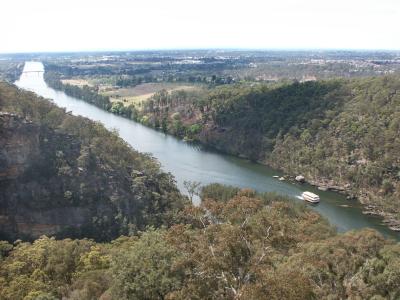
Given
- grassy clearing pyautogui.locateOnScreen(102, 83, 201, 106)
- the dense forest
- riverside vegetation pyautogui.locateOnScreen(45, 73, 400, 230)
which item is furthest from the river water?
grassy clearing pyautogui.locateOnScreen(102, 83, 201, 106)

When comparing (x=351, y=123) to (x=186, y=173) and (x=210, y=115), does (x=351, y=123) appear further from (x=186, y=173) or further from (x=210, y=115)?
(x=210, y=115)

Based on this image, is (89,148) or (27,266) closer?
(27,266)

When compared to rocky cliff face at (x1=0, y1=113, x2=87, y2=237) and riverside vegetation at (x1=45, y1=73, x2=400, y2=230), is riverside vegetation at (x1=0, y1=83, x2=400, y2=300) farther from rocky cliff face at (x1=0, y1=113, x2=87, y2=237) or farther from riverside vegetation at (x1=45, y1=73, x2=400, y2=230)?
riverside vegetation at (x1=45, y1=73, x2=400, y2=230)

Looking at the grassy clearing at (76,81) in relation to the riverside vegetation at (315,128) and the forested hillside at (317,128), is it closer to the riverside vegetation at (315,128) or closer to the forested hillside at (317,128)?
the riverside vegetation at (315,128)

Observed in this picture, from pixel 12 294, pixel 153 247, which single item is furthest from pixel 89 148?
pixel 153 247

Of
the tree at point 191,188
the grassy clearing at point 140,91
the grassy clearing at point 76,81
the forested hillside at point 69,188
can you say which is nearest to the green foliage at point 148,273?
the forested hillside at point 69,188

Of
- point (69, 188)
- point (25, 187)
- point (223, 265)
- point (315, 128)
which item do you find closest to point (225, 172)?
point (315, 128)
